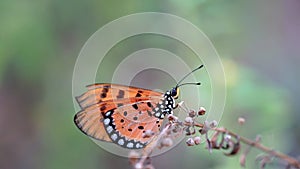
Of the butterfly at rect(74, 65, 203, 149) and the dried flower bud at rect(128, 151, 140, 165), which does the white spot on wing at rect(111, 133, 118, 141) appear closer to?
the butterfly at rect(74, 65, 203, 149)

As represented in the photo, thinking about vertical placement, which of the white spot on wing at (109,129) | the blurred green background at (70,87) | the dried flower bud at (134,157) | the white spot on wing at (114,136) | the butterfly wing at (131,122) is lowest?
the dried flower bud at (134,157)

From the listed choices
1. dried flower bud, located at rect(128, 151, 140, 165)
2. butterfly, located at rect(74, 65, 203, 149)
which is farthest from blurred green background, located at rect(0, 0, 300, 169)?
dried flower bud, located at rect(128, 151, 140, 165)

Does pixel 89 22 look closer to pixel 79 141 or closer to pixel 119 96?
pixel 79 141

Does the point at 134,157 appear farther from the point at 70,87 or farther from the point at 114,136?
the point at 70,87

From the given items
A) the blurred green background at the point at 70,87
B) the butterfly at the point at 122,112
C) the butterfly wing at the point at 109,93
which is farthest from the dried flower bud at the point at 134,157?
the blurred green background at the point at 70,87

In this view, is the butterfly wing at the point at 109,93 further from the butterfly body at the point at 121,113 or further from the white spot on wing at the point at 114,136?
the white spot on wing at the point at 114,136
